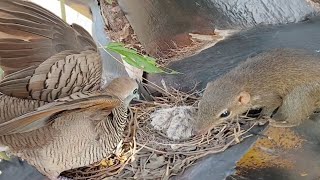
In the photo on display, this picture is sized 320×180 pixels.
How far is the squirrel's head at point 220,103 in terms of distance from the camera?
9.52ft

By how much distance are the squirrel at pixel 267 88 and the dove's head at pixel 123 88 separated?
0.94 ft

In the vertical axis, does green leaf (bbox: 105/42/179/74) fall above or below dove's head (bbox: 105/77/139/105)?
above

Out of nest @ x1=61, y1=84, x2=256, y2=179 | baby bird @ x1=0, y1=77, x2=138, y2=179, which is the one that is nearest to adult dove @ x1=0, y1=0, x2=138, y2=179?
baby bird @ x1=0, y1=77, x2=138, y2=179

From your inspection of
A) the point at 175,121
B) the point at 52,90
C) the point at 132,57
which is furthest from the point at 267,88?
the point at 52,90

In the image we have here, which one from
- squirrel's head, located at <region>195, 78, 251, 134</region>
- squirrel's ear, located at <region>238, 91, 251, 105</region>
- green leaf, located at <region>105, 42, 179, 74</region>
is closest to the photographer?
green leaf, located at <region>105, 42, 179, 74</region>

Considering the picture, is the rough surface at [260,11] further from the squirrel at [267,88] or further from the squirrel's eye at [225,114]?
the squirrel's eye at [225,114]

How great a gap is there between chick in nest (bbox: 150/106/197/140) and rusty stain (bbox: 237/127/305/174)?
427 millimetres

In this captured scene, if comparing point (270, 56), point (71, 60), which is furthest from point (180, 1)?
point (71, 60)

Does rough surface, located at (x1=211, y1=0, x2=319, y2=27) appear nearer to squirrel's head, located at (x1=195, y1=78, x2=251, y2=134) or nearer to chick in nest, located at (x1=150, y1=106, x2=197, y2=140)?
squirrel's head, located at (x1=195, y1=78, x2=251, y2=134)

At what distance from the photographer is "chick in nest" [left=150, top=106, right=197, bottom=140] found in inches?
116

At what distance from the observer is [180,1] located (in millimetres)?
3031

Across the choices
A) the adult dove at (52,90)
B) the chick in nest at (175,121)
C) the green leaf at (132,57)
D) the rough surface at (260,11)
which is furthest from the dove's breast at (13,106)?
the rough surface at (260,11)

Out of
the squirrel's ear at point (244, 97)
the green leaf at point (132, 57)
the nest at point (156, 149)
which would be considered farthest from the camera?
the squirrel's ear at point (244, 97)

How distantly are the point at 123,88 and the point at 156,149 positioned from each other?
288 mm
